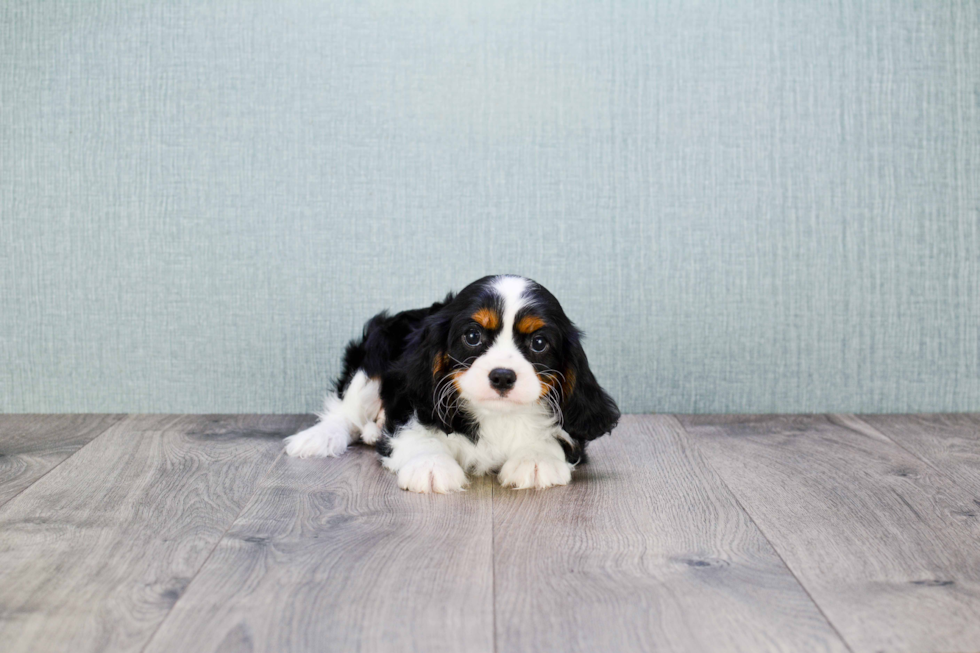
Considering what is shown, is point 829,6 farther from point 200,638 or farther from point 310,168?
point 200,638

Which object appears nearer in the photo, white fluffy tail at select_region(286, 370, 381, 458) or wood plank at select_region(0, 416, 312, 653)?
wood plank at select_region(0, 416, 312, 653)

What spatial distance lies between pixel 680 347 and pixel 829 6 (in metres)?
1.14

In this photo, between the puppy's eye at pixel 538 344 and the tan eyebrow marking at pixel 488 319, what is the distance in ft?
0.29

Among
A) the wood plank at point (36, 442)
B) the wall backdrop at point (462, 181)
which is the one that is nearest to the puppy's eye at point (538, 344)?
the wall backdrop at point (462, 181)

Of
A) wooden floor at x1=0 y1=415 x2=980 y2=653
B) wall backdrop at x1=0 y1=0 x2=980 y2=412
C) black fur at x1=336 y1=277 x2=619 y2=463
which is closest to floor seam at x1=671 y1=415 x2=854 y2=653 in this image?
wooden floor at x1=0 y1=415 x2=980 y2=653

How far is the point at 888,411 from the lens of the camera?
2.81 meters

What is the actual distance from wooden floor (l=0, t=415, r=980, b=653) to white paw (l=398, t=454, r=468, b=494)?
0.13 feet

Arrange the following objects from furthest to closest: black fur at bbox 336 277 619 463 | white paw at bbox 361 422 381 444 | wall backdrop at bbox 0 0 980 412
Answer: wall backdrop at bbox 0 0 980 412 < white paw at bbox 361 422 381 444 < black fur at bbox 336 277 619 463

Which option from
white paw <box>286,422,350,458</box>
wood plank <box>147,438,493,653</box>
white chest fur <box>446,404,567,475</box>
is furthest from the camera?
white paw <box>286,422,350,458</box>

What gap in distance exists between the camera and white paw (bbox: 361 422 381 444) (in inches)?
92.9

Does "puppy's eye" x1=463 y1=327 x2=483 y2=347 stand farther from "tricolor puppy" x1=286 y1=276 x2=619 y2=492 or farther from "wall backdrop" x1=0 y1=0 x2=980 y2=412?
"wall backdrop" x1=0 y1=0 x2=980 y2=412

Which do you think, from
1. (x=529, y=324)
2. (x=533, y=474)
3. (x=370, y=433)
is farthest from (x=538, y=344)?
(x=370, y=433)

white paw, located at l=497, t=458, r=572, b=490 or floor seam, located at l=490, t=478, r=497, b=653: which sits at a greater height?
white paw, located at l=497, t=458, r=572, b=490

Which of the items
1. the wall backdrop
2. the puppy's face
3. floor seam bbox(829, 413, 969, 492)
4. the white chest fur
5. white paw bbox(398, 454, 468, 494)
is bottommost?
floor seam bbox(829, 413, 969, 492)
